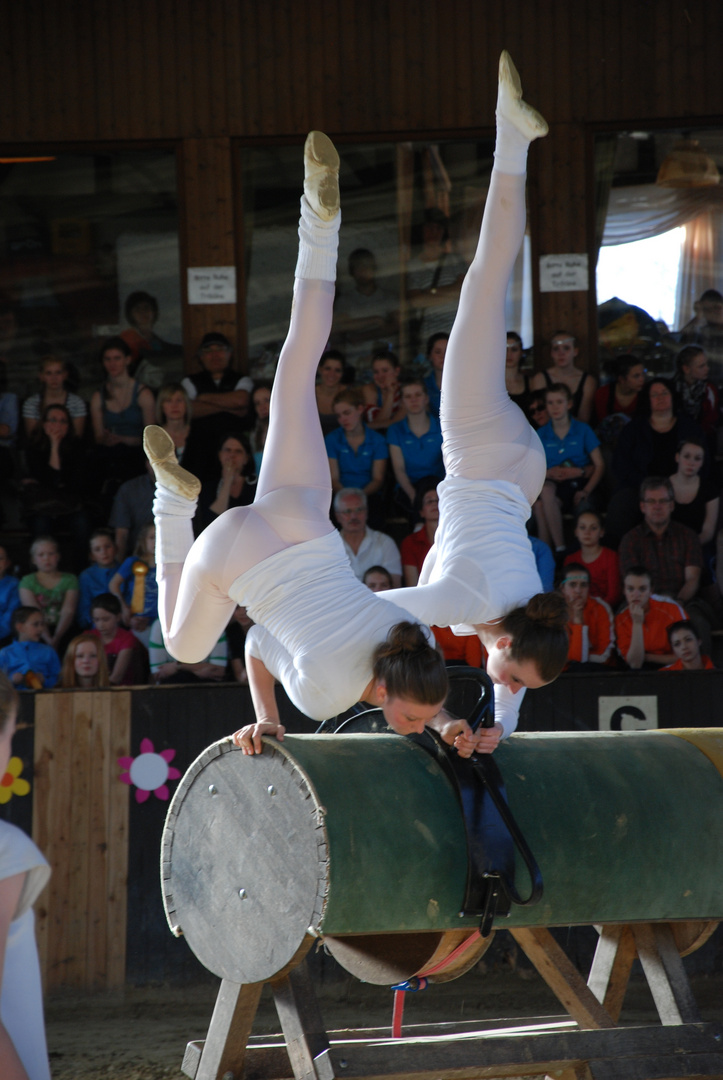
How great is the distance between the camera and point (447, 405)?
12.8ft

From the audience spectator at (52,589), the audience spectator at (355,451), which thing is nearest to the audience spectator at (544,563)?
the audience spectator at (355,451)

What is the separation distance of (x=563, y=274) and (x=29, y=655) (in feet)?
16.4

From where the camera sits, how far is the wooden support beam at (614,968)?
4.11 m

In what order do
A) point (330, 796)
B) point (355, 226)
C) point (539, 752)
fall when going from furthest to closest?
point (355, 226), point (539, 752), point (330, 796)

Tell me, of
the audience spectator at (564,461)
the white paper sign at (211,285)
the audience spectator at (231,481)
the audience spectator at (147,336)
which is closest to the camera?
the audience spectator at (231,481)

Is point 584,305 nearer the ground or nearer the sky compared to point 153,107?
nearer the ground

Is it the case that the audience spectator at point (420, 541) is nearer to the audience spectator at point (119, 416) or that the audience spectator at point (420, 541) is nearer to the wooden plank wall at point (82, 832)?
the wooden plank wall at point (82, 832)

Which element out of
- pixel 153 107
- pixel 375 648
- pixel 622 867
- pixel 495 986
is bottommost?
pixel 495 986

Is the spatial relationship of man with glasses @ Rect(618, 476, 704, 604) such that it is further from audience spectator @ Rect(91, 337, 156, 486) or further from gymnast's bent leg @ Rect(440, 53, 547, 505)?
audience spectator @ Rect(91, 337, 156, 486)

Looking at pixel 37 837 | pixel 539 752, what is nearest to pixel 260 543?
pixel 539 752

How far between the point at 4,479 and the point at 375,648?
564 cm

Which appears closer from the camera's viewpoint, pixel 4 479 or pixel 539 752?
pixel 539 752

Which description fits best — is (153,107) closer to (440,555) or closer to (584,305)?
(584,305)

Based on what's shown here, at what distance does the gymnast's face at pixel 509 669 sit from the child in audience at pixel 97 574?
398cm
